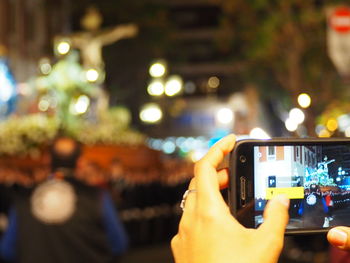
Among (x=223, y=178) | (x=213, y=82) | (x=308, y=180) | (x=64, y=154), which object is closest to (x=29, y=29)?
(x=64, y=154)

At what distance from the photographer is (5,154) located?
16.5 metres

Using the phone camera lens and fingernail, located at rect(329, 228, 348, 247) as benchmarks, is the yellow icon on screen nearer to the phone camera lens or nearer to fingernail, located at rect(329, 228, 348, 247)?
the phone camera lens

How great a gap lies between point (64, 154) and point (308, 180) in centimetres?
323

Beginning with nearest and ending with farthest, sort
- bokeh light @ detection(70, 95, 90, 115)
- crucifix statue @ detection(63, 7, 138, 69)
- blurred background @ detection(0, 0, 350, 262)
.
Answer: blurred background @ detection(0, 0, 350, 262) → bokeh light @ detection(70, 95, 90, 115) → crucifix statue @ detection(63, 7, 138, 69)

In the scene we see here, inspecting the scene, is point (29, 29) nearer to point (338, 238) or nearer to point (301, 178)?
point (301, 178)

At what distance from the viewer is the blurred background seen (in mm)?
12603

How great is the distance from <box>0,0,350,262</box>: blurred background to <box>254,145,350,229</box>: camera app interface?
351mm

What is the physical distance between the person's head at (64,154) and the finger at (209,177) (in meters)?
3.41

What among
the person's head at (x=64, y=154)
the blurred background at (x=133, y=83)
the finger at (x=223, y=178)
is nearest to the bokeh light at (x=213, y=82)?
the blurred background at (x=133, y=83)

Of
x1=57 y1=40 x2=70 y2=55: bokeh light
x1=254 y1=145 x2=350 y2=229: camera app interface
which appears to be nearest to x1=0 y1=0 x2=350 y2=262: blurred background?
x1=57 y1=40 x2=70 y2=55: bokeh light

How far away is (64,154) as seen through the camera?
501 centimetres

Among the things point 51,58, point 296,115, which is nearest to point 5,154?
point 51,58

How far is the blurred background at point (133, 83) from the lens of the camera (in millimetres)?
12603

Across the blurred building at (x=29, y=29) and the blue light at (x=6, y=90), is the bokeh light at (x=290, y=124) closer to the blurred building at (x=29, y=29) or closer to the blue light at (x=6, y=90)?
the blue light at (x=6, y=90)
